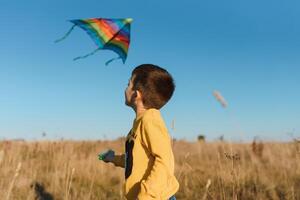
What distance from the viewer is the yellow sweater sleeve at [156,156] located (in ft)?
6.46

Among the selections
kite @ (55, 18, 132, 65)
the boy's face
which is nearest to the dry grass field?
kite @ (55, 18, 132, 65)

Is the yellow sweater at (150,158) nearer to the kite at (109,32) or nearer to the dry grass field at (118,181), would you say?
the kite at (109,32)

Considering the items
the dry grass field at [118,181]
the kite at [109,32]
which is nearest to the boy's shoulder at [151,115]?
the kite at [109,32]

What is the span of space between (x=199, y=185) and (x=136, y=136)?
134 inches

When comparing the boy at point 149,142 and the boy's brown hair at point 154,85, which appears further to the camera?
the boy's brown hair at point 154,85

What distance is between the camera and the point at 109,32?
2.77 m

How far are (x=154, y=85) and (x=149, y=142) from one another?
32 cm

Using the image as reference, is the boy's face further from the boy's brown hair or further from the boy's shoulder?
the boy's shoulder

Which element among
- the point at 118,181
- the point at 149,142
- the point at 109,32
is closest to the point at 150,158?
the point at 149,142

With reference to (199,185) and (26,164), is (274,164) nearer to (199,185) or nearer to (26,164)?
(199,185)

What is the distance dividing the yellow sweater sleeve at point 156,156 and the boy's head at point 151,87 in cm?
16

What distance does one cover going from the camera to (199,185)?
17.7 ft

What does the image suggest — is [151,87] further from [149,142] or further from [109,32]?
[109,32]

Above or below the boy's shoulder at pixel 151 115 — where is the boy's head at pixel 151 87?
above
